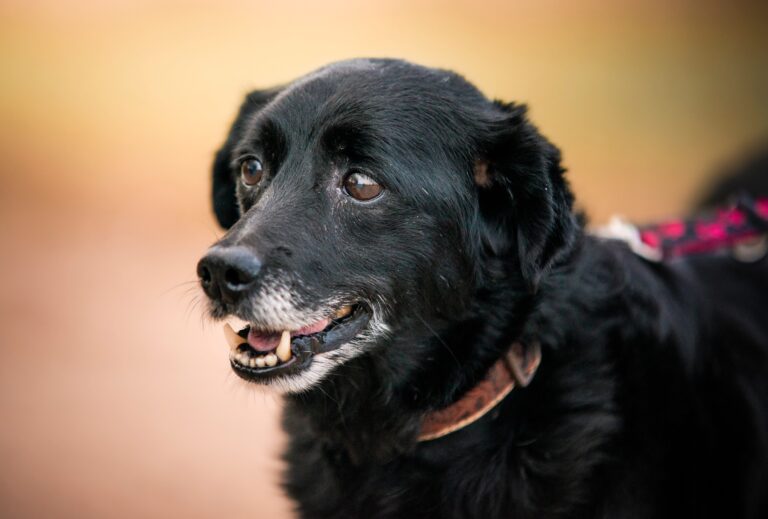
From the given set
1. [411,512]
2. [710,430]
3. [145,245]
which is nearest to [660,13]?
[145,245]

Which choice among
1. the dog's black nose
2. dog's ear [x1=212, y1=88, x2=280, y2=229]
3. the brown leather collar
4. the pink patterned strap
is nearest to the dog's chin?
the dog's black nose

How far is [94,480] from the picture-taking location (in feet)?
14.2

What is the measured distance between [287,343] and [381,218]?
0.52m

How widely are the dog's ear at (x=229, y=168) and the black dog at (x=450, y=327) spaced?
37cm

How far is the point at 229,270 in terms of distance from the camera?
91.0 inches

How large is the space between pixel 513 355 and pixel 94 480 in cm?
287

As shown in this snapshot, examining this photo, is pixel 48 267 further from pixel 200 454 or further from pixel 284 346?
pixel 284 346

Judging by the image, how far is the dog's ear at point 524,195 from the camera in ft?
8.17

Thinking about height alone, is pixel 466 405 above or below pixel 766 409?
above

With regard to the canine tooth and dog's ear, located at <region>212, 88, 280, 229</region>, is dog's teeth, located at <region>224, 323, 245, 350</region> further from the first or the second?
dog's ear, located at <region>212, 88, 280, 229</region>

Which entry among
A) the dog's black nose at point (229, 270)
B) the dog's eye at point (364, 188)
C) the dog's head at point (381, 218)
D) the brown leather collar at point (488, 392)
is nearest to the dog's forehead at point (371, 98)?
the dog's head at point (381, 218)

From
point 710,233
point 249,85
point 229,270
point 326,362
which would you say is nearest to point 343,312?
point 326,362

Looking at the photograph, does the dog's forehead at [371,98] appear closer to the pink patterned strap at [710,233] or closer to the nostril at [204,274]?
the nostril at [204,274]

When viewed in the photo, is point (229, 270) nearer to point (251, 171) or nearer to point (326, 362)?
point (326, 362)
